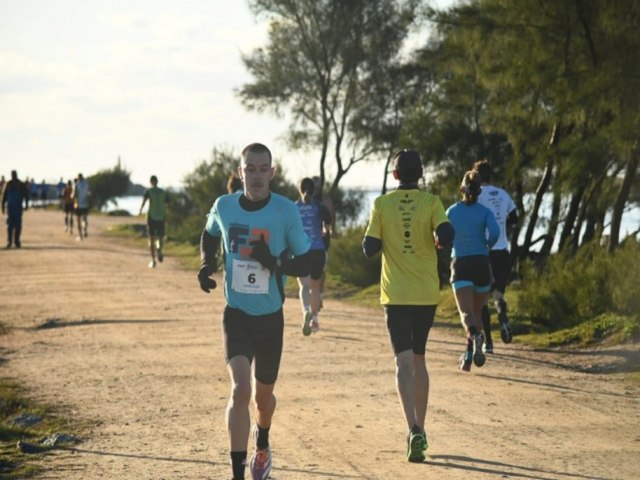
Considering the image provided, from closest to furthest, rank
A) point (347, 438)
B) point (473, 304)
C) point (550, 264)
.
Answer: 1. point (347, 438)
2. point (473, 304)
3. point (550, 264)

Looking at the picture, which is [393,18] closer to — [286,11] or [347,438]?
[286,11]

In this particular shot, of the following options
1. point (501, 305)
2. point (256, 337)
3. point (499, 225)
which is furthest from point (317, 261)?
point (256, 337)

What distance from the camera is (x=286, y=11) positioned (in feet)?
164

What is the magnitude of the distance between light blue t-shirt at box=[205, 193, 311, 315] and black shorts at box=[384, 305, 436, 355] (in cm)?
130

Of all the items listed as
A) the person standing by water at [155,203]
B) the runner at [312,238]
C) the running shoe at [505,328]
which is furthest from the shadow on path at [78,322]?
the person standing by water at [155,203]

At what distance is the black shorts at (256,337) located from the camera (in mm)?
7727

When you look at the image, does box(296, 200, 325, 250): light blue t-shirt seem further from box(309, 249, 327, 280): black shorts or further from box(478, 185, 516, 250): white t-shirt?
box(478, 185, 516, 250): white t-shirt

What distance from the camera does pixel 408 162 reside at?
884 centimetres

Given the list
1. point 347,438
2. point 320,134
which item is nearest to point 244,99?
point 320,134

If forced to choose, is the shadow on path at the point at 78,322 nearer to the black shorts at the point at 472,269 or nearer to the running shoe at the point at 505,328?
the running shoe at the point at 505,328

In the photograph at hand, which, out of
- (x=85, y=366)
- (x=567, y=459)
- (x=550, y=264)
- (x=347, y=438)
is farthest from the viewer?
(x=550, y=264)

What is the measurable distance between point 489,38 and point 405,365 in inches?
501

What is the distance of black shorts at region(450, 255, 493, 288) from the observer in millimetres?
12805

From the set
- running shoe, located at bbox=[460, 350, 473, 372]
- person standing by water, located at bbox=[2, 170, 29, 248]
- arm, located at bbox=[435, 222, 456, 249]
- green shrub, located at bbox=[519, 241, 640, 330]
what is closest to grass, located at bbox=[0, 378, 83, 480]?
arm, located at bbox=[435, 222, 456, 249]
